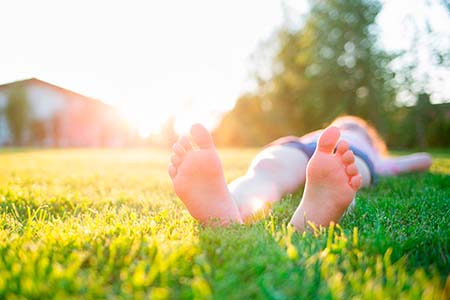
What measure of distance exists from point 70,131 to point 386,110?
18359 millimetres

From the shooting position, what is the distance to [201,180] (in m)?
1.35

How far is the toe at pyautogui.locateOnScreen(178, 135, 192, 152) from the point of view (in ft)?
4.67

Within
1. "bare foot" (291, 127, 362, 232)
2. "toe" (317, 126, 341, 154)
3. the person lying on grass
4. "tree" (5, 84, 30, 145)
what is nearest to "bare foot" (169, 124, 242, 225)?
the person lying on grass

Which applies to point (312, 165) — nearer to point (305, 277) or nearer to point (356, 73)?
point (305, 277)

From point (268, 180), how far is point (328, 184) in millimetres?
539

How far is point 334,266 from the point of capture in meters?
0.82

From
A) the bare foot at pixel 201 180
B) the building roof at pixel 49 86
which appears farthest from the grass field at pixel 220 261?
the building roof at pixel 49 86

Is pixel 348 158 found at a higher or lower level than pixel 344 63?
lower

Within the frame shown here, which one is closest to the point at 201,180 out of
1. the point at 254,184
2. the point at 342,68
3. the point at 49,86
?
the point at 254,184

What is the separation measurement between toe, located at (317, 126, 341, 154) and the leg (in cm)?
36

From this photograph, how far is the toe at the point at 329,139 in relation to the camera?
124cm

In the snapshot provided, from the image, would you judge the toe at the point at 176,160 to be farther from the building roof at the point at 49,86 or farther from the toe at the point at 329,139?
the building roof at the point at 49,86

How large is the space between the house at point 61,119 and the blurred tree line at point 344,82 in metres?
11.6

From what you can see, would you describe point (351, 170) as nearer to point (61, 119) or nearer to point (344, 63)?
point (344, 63)
